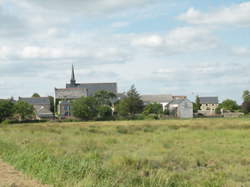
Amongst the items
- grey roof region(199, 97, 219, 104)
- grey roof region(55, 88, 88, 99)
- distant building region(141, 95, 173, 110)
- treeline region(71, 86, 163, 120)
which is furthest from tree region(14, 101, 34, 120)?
grey roof region(199, 97, 219, 104)

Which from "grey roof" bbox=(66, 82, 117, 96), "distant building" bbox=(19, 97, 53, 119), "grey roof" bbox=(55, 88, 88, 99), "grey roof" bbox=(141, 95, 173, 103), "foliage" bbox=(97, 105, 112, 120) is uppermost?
"grey roof" bbox=(66, 82, 117, 96)

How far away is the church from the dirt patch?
93.7 meters

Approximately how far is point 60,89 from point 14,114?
31473mm

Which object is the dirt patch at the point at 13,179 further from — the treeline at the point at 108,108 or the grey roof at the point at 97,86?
the grey roof at the point at 97,86

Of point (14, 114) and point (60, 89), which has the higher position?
point (60, 89)

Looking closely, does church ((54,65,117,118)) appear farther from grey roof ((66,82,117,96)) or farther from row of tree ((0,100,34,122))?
row of tree ((0,100,34,122))

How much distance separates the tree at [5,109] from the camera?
79.8 metres

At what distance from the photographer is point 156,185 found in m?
8.71

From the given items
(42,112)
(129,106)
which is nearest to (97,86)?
(42,112)

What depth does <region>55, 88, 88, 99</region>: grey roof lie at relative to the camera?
4540 inches

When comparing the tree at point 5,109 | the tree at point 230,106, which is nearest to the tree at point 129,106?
the tree at point 5,109

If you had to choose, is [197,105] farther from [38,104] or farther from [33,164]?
[33,164]

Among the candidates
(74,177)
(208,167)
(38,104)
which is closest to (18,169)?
(74,177)

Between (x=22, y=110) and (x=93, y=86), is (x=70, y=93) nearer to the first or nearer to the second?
(x=93, y=86)
